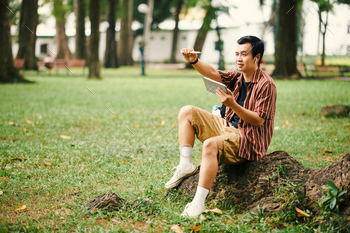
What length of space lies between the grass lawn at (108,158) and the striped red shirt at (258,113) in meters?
0.50

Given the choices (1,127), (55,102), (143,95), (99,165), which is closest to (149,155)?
(99,165)

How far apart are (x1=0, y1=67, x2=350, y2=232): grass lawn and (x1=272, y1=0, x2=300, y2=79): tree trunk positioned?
8.54 m

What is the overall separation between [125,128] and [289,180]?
404cm

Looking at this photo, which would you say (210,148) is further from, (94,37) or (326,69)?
(326,69)

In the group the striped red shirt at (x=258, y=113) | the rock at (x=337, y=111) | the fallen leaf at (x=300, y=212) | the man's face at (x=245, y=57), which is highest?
the man's face at (x=245, y=57)

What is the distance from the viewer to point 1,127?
20.2ft

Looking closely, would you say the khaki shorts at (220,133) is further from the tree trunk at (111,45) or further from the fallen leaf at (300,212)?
the tree trunk at (111,45)

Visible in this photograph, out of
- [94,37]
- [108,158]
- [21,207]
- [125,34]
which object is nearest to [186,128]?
[21,207]

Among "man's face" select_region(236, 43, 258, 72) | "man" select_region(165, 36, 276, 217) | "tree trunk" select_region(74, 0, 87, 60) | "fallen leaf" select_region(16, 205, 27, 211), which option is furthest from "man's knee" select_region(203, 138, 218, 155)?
"tree trunk" select_region(74, 0, 87, 60)

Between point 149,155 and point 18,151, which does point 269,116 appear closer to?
point 149,155

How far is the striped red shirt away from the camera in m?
2.88

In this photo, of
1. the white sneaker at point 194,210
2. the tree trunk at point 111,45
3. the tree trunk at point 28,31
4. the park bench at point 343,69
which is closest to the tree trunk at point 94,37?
the tree trunk at point 28,31

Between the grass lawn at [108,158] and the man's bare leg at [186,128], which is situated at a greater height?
the man's bare leg at [186,128]

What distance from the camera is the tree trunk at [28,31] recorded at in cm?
1919
